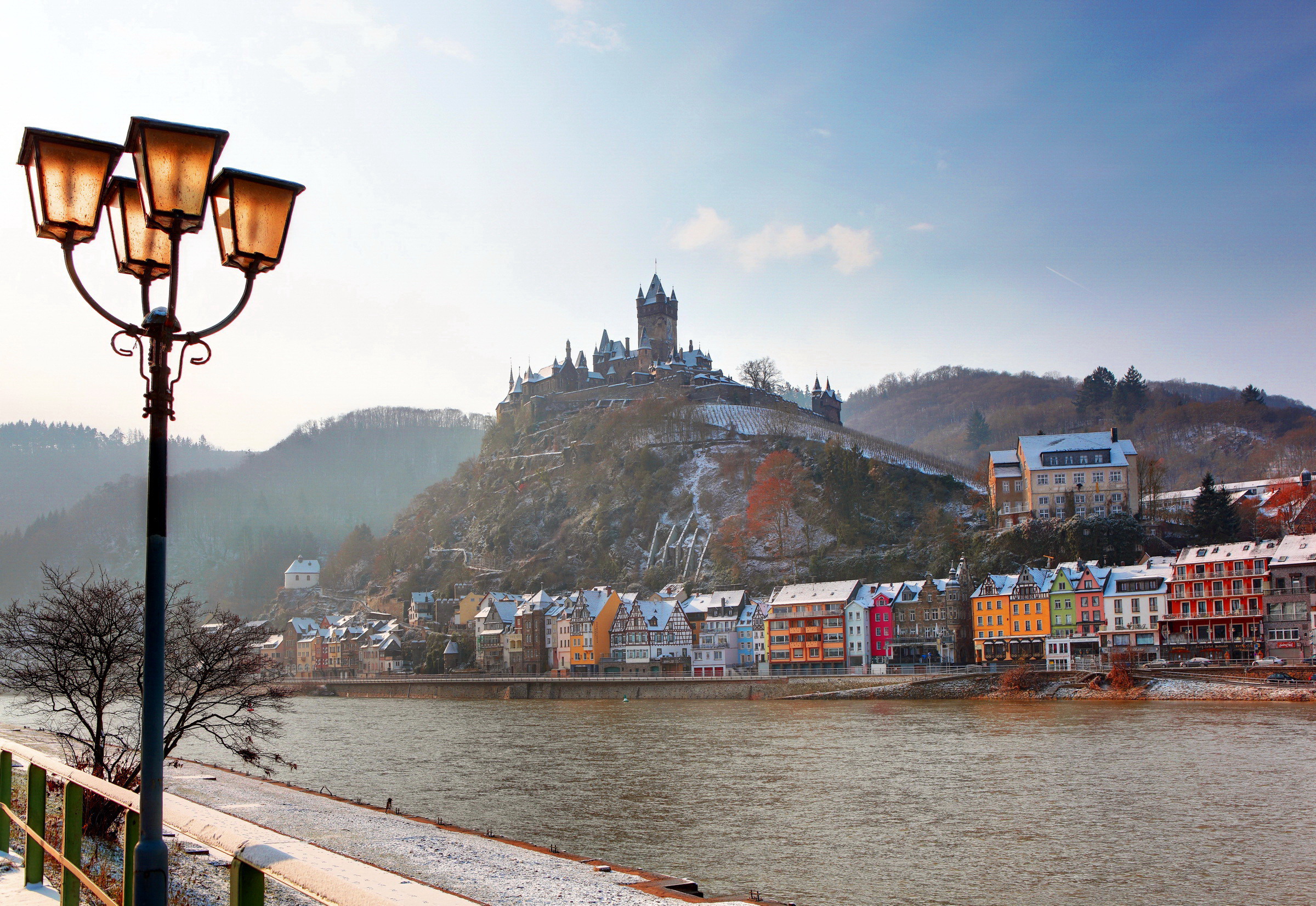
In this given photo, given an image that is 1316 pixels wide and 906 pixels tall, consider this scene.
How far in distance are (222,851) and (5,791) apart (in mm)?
4002

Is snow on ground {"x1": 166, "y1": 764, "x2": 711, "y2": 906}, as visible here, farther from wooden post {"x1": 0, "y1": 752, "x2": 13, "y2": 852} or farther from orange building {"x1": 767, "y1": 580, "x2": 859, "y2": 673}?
orange building {"x1": 767, "y1": 580, "x2": 859, "y2": 673}

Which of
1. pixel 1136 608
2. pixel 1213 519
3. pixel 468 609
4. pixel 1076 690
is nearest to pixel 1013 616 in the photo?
pixel 1136 608

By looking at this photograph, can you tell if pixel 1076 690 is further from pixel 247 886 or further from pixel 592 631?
pixel 247 886

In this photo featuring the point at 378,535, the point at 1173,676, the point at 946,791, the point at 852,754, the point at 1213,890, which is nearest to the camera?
the point at 1213,890

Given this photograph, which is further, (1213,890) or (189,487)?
(189,487)

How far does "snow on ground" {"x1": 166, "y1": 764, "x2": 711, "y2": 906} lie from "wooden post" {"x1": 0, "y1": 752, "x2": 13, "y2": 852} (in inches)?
210

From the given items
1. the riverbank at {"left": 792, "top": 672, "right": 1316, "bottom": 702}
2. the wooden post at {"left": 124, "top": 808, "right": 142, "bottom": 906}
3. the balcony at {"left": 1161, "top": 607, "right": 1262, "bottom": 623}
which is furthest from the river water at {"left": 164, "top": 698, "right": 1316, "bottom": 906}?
the balcony at {"left": 1161, "top": 607, "right": 1262, "bottom": 623}

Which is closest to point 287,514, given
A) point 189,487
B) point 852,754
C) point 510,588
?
point 189,487

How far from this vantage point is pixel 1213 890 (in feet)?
53.6

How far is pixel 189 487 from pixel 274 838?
690ft

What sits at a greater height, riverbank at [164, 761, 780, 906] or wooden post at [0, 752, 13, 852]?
wooden post at [0, 752, 13, 852]

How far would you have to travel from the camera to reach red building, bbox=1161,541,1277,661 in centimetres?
6244

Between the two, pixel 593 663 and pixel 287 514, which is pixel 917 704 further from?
pixel 287 514

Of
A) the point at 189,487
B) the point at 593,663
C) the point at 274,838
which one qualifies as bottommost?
the point at 593,663
